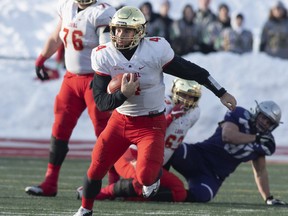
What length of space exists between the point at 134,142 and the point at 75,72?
1.54 m

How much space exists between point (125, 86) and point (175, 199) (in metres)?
1.90

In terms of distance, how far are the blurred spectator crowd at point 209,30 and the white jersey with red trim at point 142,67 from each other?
8103 millimetres

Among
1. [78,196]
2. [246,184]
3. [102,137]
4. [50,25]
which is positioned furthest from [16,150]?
[50,25]

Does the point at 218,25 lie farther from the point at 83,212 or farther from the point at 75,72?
the point at 83,212

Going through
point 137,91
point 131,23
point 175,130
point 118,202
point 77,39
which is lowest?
point 118,202

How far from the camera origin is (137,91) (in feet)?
22.7

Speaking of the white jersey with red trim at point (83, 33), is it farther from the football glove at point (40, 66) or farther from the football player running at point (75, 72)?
the football glove at point (40, 66)

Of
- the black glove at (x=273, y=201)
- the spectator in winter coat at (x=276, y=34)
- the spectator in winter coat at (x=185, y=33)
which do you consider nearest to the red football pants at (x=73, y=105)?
the black glove at (x=273, y=201)

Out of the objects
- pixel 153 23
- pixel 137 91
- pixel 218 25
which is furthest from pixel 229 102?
pixel 218 25

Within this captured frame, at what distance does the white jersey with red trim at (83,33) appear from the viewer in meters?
8.34

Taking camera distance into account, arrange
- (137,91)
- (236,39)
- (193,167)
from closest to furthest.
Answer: (137,91) → (193,167) → (236,39)

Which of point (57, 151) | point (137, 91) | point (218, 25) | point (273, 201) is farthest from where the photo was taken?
point (218, 25)

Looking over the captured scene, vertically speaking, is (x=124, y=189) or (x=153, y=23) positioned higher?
(x=124, y=189)

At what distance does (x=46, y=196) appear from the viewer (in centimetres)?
827
